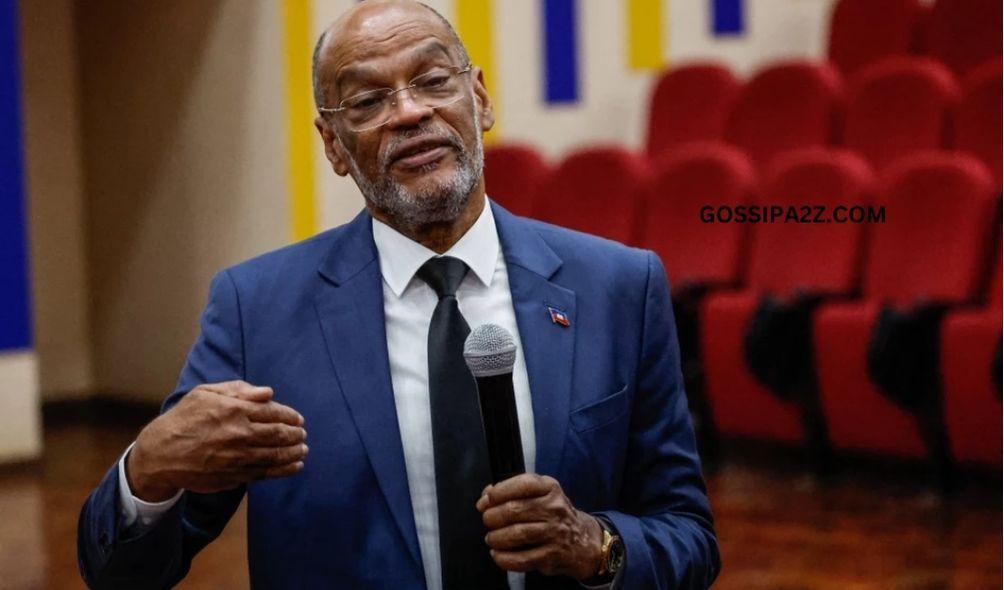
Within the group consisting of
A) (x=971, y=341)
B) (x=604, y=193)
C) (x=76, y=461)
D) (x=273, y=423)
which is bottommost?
(x=76, y=461)

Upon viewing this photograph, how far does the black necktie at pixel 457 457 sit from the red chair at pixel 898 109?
1218 mm

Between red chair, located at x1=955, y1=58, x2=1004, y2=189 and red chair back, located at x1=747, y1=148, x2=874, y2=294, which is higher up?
red chair, located at x1=955, y1=58, x2=1004, y2=189

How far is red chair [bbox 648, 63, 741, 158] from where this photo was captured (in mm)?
1767

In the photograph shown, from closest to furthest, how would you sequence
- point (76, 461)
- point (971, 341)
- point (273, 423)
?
point (273, 423) → point (971, 341) → point (76, 461)

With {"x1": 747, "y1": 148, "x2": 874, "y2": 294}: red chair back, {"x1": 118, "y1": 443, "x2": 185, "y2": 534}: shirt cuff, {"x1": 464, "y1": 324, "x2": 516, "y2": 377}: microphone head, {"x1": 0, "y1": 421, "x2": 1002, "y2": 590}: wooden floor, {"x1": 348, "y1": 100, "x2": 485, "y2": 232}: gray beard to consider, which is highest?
{"x1": 348, "y1": 100, "x2": 485, "y2": 232}: gray beard

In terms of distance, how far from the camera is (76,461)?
1604 millimetres

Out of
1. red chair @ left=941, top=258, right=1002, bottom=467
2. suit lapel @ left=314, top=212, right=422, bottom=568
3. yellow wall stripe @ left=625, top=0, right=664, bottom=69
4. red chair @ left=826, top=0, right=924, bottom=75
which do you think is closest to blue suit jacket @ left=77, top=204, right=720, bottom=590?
suit lapel @ left=314, top=212, right=422, bottom=568

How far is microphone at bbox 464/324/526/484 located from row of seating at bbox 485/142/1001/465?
3.24ft

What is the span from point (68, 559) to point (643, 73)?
109cm

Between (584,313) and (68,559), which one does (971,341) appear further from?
(584,313)

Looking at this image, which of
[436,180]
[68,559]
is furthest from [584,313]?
[68,559]

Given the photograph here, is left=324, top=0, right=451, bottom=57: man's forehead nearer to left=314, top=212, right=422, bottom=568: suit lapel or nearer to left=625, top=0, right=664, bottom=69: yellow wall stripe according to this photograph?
left=314, top=212, right=422, bottom=568: suit lapel

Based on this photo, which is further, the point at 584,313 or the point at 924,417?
the point at 924,417

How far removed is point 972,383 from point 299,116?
799 millimetres
